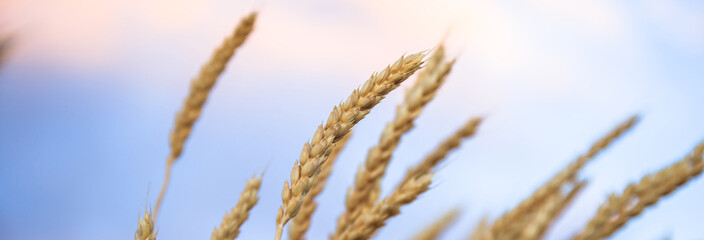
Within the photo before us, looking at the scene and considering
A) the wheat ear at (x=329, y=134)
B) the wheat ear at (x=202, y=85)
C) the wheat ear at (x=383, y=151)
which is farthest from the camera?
the wheat ear at (x=202, y=85)

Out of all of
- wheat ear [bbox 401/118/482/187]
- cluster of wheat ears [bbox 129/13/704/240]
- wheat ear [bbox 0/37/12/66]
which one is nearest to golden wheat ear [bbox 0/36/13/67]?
wheat ear [bbox 0/37/12/66]

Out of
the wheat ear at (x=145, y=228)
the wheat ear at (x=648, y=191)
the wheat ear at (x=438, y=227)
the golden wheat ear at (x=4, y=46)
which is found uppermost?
the golden wheat ear at (x=4, y=46)

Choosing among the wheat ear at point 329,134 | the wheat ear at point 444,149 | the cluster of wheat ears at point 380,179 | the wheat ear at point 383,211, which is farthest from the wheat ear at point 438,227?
the wheat ear at point 329,134

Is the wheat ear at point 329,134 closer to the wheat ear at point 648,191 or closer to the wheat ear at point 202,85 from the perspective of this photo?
the wheat ear at point 648,191

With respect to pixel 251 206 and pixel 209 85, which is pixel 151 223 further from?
pixel 209 85

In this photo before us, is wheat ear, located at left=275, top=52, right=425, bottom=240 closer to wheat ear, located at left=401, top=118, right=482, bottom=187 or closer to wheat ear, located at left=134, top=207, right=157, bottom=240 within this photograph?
wheat ear, located at left=134, top=207, right=157, bottom=240

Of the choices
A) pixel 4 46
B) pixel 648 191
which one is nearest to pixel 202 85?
pixel 4 46

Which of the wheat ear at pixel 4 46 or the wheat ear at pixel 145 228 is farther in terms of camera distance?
the wheat ear at pixel 4 46
